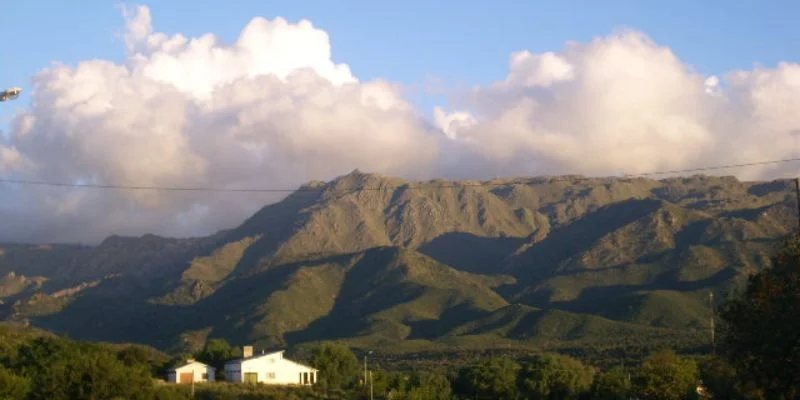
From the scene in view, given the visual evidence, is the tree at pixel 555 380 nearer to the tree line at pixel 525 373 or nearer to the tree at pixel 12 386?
the tree line at pixel 525 373

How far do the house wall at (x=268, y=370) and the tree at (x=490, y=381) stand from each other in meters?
20.3

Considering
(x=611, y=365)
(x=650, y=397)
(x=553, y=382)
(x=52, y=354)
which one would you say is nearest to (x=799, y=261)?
(x=650, y=397)

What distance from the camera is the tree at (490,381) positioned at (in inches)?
5123

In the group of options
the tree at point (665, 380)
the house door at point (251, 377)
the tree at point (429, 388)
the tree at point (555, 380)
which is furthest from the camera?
the tree at point (555, 380)

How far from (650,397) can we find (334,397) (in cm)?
3039

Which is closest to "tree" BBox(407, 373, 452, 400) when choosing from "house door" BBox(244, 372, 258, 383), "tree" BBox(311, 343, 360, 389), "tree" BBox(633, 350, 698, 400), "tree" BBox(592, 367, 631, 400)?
"tree" BBox(311, 343, 360, 389)

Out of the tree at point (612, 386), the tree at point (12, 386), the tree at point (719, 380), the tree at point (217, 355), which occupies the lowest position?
the tree at point (612, 386)

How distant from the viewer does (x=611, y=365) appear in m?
160

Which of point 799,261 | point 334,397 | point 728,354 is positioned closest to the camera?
point 799,261

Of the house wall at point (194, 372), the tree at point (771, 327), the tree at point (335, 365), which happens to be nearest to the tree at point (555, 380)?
the tree at point (335, 365)

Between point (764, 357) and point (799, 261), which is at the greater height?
point (799, 261)

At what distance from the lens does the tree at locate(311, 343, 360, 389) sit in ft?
475

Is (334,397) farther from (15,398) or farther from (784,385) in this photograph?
(784,385)

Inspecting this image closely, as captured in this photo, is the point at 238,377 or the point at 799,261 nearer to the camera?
the point at 799,261
